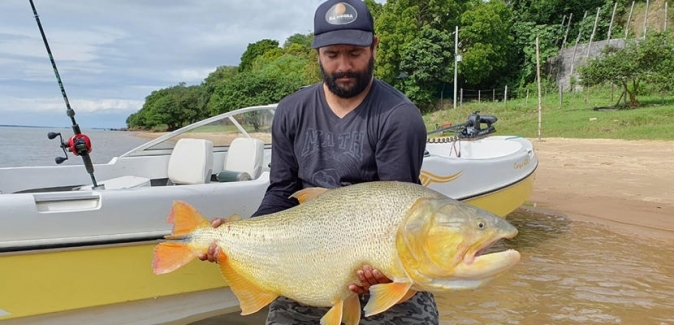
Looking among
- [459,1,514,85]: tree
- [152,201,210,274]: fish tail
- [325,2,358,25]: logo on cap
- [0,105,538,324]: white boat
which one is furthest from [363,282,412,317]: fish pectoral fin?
[459,1,514,85]: tree

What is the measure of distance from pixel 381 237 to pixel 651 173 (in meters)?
11.7

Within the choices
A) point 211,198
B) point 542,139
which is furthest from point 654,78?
point 211,198

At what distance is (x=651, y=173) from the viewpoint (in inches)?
456

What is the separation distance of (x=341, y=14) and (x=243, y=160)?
3357 millimetres

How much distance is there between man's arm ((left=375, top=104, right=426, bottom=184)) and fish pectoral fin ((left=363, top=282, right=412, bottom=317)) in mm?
683

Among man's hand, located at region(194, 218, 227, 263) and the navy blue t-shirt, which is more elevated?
the navy blue t-shirt

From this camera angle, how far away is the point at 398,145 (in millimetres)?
2572

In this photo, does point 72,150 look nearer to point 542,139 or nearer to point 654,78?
point 542,139

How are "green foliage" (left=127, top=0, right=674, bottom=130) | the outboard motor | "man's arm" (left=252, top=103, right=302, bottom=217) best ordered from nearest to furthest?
"man's arm" (left=252, top=103, right=302, bottom=217), the outboard motor, "green foliage" (left=127, top=0, right=674, bottom=130)

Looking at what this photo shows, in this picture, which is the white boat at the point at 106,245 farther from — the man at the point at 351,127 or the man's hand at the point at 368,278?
the man's hand at the point at 368,278

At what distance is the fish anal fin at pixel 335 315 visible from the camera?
85.1 inches

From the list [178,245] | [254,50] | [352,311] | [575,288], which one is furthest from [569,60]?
[254,50]

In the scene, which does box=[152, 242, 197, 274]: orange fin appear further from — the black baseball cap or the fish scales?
the black baseball cap

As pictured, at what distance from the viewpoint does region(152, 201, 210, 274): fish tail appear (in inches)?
96.6
